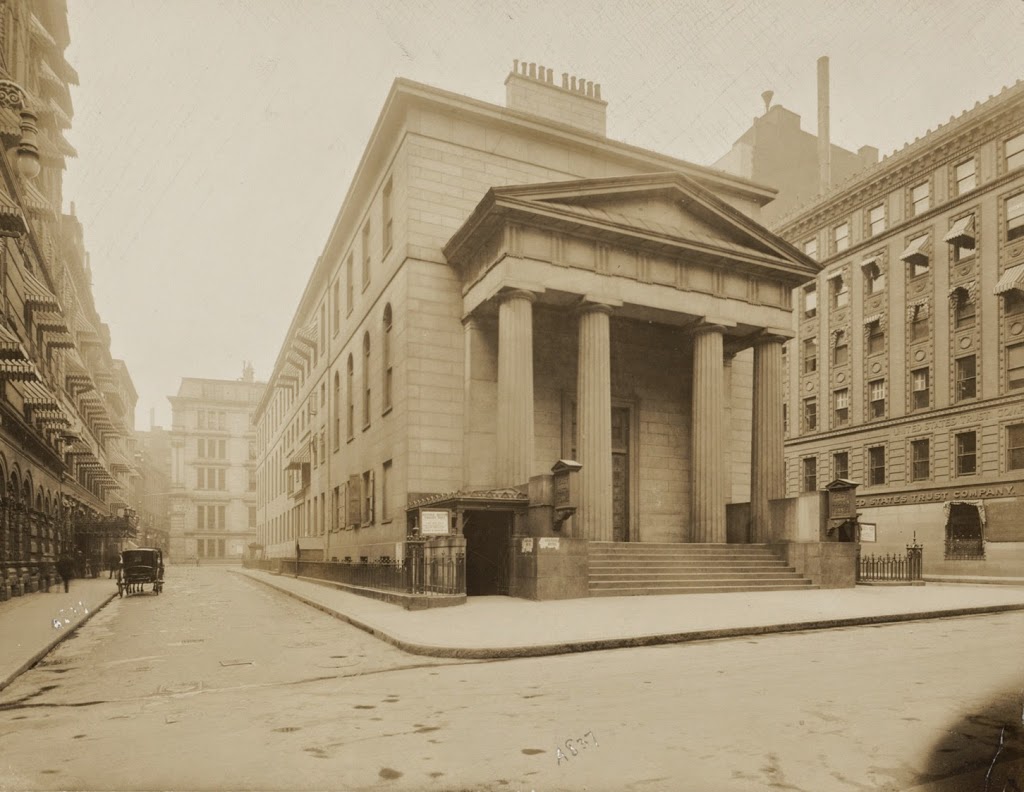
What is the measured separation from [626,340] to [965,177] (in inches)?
913

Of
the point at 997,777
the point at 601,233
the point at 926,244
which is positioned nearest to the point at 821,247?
the point at 926,244

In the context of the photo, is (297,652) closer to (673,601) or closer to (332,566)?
(673,601)

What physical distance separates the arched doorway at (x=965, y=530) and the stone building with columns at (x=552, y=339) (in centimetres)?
1554

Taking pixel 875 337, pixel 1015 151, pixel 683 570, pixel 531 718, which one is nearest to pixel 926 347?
pixel 875 337

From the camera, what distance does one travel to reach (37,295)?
25375 mm

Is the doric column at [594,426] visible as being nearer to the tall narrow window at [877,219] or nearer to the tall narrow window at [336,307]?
the tall narrow window at [336,307]

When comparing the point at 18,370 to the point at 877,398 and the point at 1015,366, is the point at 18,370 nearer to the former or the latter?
the point at 1015,366

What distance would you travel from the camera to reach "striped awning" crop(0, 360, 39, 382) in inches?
734

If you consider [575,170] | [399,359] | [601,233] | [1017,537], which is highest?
[575,170]

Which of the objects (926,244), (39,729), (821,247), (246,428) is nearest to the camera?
(39,729)

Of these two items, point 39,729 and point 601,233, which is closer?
point 39,729

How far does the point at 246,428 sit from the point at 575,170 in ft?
256

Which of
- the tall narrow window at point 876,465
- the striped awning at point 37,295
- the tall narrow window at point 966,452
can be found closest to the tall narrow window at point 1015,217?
the tall narrow window at point 966,452

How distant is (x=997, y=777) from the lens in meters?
4.79
